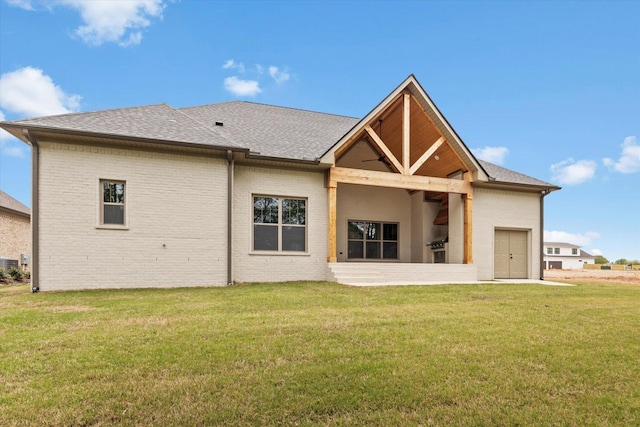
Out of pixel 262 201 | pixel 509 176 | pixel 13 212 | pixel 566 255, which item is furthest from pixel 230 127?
pixel 566 255

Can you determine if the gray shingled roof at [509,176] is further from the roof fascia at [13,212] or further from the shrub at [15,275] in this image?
the roof fascia at [13,212]

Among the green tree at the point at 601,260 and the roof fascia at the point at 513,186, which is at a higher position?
the roof fascia at the point at 513,186

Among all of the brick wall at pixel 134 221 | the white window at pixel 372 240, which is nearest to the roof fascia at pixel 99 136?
the brick wall at pixel 134 221

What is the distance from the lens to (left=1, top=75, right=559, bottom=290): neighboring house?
9.75 m

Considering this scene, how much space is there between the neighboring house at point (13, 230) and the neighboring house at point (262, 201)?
13896 mm

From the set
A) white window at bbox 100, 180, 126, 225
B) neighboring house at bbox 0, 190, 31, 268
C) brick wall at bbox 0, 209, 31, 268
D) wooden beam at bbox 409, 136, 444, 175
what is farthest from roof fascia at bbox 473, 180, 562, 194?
brick wall at bbox 0, 209, 31, 268

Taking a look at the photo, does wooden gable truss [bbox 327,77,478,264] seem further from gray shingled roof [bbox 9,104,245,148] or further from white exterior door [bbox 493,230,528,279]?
gray shingled roof [bbox 9,104,245,148]

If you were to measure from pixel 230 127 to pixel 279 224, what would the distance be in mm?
4476

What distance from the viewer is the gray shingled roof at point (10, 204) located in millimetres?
20016

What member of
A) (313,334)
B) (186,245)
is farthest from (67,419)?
(186,245)

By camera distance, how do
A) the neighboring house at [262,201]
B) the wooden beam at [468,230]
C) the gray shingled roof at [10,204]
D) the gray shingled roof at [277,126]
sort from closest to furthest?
the neighboring house at [262,201] < the gray shingled roof at [277,126] < the wooden beam at [468,230] < the gray shingled roof at [10,204]

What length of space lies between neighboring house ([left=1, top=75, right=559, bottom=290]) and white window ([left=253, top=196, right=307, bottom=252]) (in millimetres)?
35

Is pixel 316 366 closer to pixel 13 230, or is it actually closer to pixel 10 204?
pixel 13 230

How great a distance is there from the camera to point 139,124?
10.7 metres
